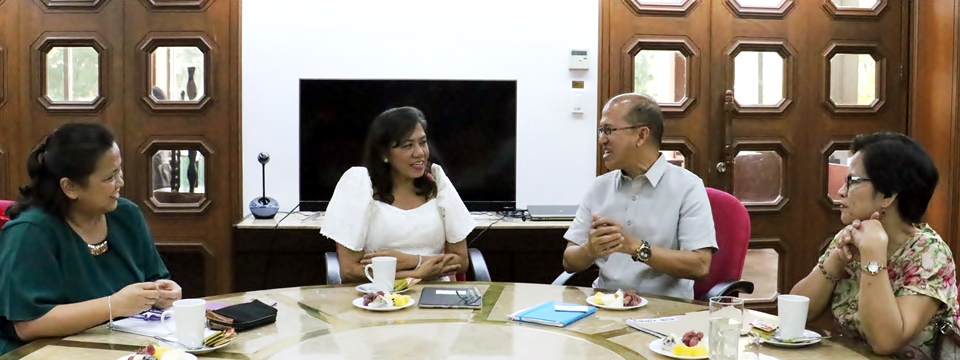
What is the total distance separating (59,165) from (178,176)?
7.04 ft

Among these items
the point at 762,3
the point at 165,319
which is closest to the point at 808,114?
the point at 762,3

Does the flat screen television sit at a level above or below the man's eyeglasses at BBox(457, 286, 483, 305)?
above

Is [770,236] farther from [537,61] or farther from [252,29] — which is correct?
[252,29]

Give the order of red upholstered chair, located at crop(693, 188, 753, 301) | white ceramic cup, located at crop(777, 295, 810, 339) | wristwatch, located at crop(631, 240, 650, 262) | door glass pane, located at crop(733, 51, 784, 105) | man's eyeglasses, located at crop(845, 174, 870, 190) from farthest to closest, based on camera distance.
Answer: door glass pane, located at crop(733, 51, 784, 105)
red upholstered chair, located at crop(693, 188, 753, 301)
wristwatch, located at crop(631, 240, 650, 262)
man's eyeglasses, located at crop(845, 174, 870, 190)
white ceramic cup, located at crop(777, 295, 810, 339)

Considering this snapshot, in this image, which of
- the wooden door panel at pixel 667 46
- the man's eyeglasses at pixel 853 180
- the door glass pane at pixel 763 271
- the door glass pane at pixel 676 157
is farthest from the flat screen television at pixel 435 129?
the man's eyeglasses at pixel 853 180

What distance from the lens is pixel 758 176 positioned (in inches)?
166

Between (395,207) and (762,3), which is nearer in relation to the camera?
(395,207)

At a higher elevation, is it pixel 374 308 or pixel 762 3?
pixel 762 3

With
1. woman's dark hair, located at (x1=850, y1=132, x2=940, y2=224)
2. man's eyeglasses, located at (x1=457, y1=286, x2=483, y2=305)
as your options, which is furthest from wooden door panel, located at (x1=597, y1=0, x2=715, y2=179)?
woman's dark hair, located at (x1=850, y1=132, x2=940, y2=224)

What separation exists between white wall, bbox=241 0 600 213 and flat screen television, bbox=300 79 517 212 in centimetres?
14

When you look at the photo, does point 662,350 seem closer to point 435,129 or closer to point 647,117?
point 647,117

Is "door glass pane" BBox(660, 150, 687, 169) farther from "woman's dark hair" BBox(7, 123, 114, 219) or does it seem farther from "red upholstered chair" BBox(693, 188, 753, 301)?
"woman's dark hair" BBox(7, 123, 114, 219)

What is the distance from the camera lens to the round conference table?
63.0 inches

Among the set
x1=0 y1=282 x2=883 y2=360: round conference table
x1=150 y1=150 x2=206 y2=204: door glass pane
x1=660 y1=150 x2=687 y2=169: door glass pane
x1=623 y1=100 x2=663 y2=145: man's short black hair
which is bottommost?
x1=0 y1=282 x2=883 y2=360: round conference table
